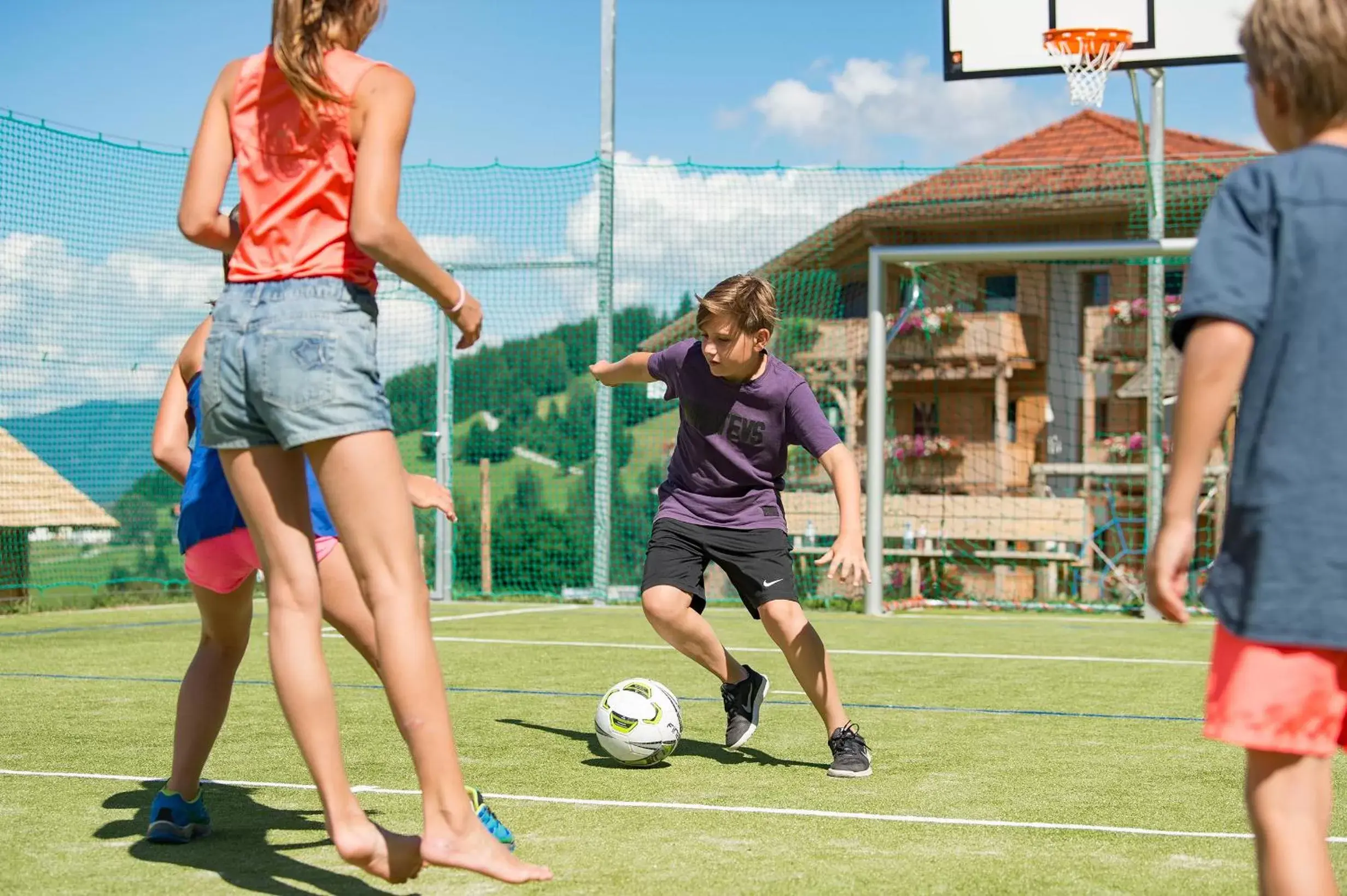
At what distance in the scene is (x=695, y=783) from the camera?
4.31 meters

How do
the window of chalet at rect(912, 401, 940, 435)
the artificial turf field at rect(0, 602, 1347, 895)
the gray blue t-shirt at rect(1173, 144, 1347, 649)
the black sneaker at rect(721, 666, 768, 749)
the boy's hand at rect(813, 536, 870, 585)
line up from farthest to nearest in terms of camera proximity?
the window of chalet at rect(912, 401, 940, 435) → the black sneaker at rect(721, 666, 768, 749) → the boy's hand at rect(813, 536, 870, 585) → the artificial turf field at rect(0, 602, 1347, 895) → the gray blue t-shirt at rect(1173, 144, 1347, 649)

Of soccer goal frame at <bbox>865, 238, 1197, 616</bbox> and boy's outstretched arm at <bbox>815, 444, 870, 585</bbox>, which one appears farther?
soccer goal frame at <bbox>865, 238, 1197, 616</bbox>

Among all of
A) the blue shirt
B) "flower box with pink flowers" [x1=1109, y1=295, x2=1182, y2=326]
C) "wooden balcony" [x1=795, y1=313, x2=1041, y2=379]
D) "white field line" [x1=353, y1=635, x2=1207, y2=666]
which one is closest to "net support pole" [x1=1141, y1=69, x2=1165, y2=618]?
"white field line" [x1=353, y1=635, x2=1207, y2=666]

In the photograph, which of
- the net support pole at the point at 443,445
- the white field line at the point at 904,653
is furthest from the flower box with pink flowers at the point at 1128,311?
the white field line at the point at 904,653

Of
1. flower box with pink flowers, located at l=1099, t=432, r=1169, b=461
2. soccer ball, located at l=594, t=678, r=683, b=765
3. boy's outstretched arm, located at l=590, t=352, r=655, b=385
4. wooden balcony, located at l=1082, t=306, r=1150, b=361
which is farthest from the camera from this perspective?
wooden balcony, located at l=1082, t=306, r=1150, b=361

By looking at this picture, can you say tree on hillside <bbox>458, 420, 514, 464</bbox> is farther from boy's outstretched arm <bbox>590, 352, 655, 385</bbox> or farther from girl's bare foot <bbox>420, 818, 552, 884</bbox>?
girl's bare foot <bbox>420, 818, 552, 884</bbox>

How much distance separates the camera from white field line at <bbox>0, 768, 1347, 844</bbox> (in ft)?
11.9

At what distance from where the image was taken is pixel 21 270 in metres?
10.5

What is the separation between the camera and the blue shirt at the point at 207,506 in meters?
3.44

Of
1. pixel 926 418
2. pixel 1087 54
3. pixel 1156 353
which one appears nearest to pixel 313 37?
pixel 1087 54

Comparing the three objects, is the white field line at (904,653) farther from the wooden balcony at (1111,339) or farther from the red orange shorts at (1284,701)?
the wooden balcony at (1111,339)

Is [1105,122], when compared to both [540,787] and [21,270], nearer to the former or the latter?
[21,270]

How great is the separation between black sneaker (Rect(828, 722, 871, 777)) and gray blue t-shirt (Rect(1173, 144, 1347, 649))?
240 cm

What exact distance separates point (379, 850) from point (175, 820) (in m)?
1.10
